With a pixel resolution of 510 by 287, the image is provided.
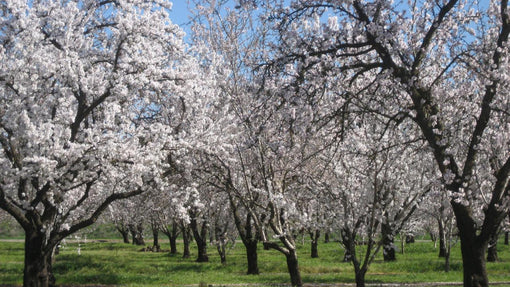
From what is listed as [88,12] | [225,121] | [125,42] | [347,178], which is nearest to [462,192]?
[347,178]

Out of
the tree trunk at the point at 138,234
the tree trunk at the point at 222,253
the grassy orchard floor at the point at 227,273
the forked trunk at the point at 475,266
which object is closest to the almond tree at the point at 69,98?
the forked trunk at the point at 475,266

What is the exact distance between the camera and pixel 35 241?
12.4 m

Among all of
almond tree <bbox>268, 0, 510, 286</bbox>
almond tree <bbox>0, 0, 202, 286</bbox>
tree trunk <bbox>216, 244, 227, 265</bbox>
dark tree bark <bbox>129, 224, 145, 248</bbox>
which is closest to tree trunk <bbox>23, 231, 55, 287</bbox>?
almond tree <bbox>0, 0, 202, 286</bbox>

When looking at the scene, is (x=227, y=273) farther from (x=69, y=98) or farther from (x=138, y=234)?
(x=138, y=234)

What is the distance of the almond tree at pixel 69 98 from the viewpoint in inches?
423

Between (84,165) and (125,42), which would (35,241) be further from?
(125,42)

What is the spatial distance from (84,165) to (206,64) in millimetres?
5271

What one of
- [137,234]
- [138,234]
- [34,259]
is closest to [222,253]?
[34,259]

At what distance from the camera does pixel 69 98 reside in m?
Result: 11.6

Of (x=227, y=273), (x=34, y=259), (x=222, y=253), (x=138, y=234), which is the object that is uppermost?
(x=34, y=259)

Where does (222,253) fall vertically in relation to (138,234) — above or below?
below

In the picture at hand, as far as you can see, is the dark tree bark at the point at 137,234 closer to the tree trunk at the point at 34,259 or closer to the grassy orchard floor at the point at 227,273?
the grassy orchard floor at the point at 227,273

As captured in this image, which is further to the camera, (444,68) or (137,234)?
(137,234)

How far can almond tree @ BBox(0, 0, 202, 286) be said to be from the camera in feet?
35.3
